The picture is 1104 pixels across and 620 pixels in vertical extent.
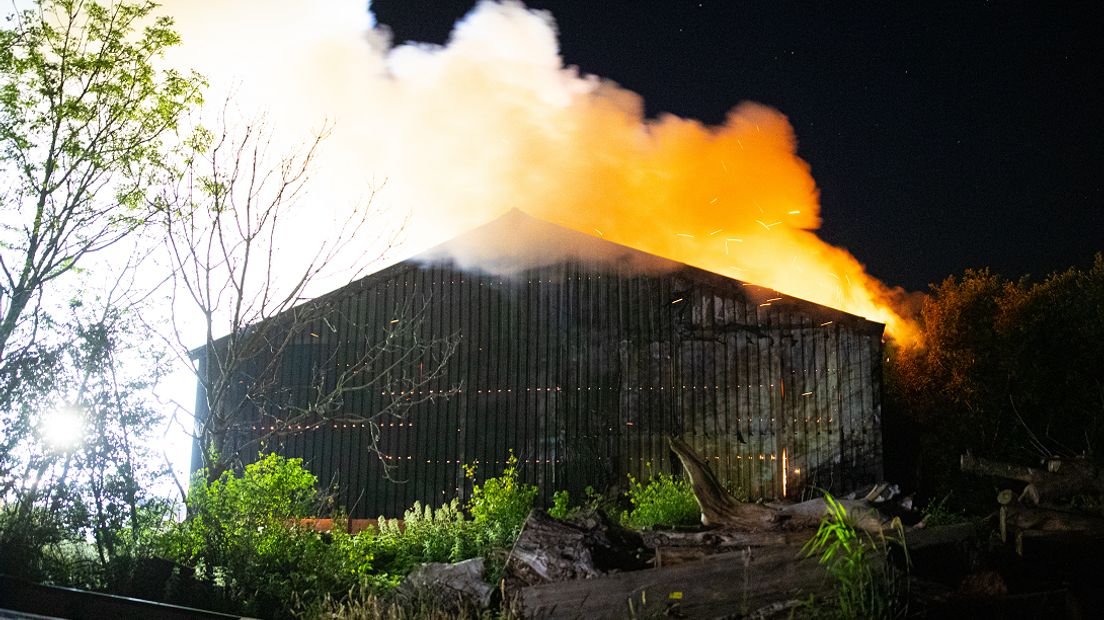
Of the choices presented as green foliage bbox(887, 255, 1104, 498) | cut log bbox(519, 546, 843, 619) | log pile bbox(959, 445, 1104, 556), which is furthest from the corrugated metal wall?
cut log bbox(519, 546, 843, 619)

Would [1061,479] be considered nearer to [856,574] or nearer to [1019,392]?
[856,574]

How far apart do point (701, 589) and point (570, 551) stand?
1557 millimetres

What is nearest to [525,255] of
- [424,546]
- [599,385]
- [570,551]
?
[599,385]

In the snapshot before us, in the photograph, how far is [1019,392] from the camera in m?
18.5

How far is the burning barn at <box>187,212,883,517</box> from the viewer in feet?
53.5

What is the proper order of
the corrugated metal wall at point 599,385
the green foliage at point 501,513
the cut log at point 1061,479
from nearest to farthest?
1. the cut log at point 1061,479
2. the green foliage at point 501,513
3. the corrugated metal wall at point 599,385

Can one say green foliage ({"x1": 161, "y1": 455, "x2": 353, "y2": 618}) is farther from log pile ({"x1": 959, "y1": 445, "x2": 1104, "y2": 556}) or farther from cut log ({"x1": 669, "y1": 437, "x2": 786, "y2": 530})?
log pile ({"x1": 959, "y1": 445, "x2": 1104, "y2": 556})

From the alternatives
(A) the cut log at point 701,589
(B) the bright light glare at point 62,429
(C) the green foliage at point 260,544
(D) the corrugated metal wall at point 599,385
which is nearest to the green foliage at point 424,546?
(C) the green foliage at point 260,544

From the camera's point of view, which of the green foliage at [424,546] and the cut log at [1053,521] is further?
the green foliage at [424,546]

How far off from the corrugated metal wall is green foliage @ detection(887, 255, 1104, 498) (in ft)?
12.8

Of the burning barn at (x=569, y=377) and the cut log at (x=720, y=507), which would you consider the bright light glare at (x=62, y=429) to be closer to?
the burning barn at (x=569, y=377)

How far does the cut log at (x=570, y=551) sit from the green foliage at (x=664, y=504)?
3.92 meters

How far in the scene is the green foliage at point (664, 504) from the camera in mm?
14051

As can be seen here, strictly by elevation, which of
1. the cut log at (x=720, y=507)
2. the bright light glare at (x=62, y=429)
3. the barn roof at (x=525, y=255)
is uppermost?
the barn roof at (x=525, y=255)
